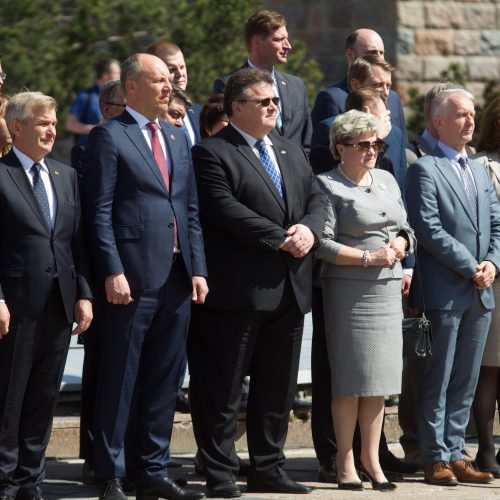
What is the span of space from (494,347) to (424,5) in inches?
279

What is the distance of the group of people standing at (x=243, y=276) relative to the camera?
710 centimetres

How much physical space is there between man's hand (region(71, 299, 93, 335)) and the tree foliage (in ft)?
20.2

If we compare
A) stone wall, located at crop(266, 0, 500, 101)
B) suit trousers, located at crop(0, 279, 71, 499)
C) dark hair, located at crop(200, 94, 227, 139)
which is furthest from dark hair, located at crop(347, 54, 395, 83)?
stone wall, located at crop(266, 0, 500, 101)

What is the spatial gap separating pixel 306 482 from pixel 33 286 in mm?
1914

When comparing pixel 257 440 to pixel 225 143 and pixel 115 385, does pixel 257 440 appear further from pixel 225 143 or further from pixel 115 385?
pixel 225 143

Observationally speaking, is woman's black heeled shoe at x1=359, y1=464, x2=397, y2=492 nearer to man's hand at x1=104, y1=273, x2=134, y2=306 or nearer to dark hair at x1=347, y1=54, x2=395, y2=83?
man's hand at x1=104, y1=273, x2=134, y2=306

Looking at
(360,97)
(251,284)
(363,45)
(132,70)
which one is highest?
(363,45)

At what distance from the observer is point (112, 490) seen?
715cm

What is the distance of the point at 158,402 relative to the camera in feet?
24.2

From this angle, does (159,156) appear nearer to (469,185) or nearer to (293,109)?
(293,109)

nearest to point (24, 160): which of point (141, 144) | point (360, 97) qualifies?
point (141, 144)

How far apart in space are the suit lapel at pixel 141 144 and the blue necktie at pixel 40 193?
1.53 ft

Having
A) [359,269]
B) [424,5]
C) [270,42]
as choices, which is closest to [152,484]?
[359,269]

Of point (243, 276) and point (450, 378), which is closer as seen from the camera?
point (243, 276)
